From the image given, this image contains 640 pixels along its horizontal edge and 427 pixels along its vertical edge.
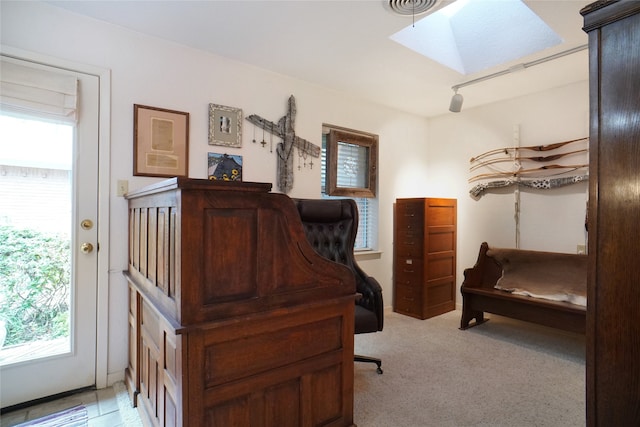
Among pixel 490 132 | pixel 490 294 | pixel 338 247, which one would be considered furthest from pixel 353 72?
pixel 490 294

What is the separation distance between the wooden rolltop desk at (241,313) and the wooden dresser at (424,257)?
2.29 metres

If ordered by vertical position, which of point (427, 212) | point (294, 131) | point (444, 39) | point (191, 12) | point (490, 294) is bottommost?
point (490, 294)

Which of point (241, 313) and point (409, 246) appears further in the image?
point (409, 246)

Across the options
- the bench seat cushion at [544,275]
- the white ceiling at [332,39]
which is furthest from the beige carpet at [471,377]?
the white ceiling at [332,39]

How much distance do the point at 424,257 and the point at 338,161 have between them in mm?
1452

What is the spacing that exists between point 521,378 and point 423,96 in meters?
2.86

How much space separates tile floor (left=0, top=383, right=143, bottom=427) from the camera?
1.81 metres

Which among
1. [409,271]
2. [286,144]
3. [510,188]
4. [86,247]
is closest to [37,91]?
[86,247]

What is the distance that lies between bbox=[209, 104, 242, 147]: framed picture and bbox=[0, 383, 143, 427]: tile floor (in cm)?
192

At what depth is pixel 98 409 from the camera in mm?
1937

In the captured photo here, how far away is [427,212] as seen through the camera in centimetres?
359

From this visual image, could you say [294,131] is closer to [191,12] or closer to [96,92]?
[191,12]

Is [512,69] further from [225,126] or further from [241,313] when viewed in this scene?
[241,313]

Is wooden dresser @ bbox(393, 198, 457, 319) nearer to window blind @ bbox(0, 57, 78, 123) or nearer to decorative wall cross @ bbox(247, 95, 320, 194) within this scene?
decorative wall cross @ bbox(247, 95, 320, 194)
